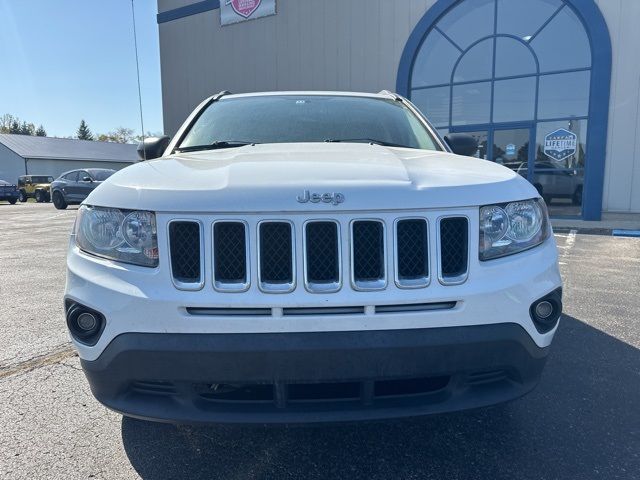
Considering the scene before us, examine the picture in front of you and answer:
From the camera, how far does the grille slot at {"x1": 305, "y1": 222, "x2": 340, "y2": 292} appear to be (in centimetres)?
161

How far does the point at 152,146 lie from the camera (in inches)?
126

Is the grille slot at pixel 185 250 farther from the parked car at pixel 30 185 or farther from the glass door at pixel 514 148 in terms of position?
the parked car at pixel 30 185

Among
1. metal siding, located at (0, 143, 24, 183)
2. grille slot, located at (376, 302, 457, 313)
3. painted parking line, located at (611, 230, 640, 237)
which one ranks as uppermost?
metal siding, located at (0, 143, 24, 183)

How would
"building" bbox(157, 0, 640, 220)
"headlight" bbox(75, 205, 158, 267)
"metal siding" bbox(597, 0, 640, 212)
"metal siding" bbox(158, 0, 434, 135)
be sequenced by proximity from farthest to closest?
"metal siding" bbox(158, 0, 434, 135) < "building" bbox(157, 0, 640, 220) < "metal siding" bbox(597, 0, 640, 212) < "headlight" bbox(75, 205, 158, 267)

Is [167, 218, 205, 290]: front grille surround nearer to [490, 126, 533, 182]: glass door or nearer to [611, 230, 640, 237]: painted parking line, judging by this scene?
[611, 230, 640, 237]: painted parking line

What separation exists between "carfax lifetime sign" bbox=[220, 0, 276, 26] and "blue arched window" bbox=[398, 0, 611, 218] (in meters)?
5.42

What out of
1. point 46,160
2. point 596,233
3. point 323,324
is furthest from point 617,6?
point 46,160

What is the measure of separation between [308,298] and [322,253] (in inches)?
6.5

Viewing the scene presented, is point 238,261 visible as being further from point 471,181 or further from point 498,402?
point 498,402

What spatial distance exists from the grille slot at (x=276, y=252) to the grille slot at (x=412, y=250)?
386mm

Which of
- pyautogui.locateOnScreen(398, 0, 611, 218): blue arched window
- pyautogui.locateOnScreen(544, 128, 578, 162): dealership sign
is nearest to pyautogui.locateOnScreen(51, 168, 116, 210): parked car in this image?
pyautogui.locateOnScreen(398, 0, 611, 218): blue arched window

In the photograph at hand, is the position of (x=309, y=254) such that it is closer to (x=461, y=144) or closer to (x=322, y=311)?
(x=322, y=311)

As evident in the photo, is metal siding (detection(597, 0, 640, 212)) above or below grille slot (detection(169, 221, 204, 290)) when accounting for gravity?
above

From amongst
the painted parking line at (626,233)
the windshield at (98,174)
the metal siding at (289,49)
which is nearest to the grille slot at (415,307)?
the painted parking line at (626,233)
